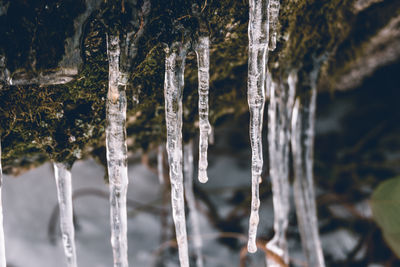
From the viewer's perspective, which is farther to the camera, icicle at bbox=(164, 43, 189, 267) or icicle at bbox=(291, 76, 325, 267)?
icicle at bbox=(291, 76, 325, 267)

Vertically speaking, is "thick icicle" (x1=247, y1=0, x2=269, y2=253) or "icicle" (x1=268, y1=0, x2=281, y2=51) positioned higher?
"icicle" (x1=268, y1=0, x2=281, y2=51)

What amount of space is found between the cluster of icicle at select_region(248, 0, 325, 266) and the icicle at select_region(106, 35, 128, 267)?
0.95 ft

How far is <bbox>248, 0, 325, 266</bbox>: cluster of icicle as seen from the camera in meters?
0.74

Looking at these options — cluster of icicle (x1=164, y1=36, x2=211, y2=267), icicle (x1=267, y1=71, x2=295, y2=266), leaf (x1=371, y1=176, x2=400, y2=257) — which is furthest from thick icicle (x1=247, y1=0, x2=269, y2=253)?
leaf (x1=371, y1=176, x2=400, y2=257)

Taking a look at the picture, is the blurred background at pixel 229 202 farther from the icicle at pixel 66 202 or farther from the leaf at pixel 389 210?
the icicle at pixel 66 202

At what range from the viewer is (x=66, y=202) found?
917mm

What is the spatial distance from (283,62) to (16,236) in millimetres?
1354

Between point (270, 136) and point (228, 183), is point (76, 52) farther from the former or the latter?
point (228, 183)

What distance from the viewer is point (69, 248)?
93cm

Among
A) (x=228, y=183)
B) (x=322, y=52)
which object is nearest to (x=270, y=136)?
(x=322, y=52)

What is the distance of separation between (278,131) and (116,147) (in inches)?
20.0

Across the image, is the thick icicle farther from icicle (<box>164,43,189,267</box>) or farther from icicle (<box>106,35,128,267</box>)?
icicle (<box>106,35,128,267</box>)

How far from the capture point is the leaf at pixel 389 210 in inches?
47.9

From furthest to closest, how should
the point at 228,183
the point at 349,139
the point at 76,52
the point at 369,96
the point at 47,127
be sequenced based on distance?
1. the point at 369,96
2. the point at 349,139
3. the point at 228,183
4. the point at 47,127
5. the point at 76,52
